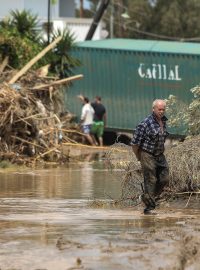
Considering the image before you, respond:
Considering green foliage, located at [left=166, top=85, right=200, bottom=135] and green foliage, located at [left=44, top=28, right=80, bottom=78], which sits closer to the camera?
green foliage, located at [left=166, top=85, right=200, bottom=135]

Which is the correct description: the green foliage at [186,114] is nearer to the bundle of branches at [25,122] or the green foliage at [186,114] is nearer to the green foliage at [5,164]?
the green foliage at [5,164]

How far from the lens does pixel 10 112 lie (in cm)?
2095

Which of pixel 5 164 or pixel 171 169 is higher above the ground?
pixel 171 169

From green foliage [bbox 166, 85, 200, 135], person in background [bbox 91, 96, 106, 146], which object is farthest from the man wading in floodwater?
person in background [bbox 91, 96, 106, 146]

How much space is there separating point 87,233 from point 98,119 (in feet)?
61.1

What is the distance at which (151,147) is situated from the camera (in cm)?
1242

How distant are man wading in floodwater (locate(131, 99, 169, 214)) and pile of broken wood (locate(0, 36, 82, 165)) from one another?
870cm

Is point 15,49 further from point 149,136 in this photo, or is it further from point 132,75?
point 149,136

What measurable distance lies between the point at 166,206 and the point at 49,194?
289 centimetres

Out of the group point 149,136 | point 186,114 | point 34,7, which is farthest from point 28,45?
point 34,7

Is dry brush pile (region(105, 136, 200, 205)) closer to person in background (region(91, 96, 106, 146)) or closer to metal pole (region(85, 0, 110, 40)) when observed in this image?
person in background (region(91, 96, 106, 146))

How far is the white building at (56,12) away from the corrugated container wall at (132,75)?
7858mm

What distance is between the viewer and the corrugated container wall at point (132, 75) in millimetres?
28812

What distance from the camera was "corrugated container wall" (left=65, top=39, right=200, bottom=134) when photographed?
2881cm
